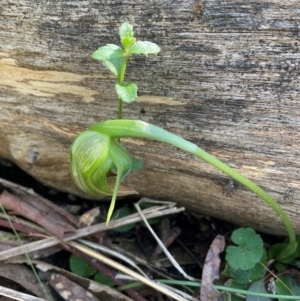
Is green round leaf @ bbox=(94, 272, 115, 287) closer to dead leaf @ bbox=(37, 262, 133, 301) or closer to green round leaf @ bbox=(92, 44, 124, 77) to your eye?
dead leaf @ bbox=(37, 262, 133, 301)

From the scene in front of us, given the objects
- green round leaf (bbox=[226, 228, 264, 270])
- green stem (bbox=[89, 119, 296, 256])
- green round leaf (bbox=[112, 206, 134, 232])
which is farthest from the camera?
green round leaf (bbox=[112, 206, 134, 232])

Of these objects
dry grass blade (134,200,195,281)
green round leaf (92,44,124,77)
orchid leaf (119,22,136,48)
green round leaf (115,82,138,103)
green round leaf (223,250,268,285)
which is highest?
orchid leaf (119,22,136,48)

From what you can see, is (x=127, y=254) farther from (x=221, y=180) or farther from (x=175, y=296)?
(x=221, y=180)

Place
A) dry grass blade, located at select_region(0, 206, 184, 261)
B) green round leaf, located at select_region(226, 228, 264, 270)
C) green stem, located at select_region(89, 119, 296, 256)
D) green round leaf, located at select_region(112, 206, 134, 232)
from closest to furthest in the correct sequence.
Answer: green stem, located at select_region(89, 119, 296, 256) < green round leaf, located at select_region(226, 228, 264, 270) < dry grass blade, located at select_region(0, 206, 184, 261) < green round leaf, located at select_region(112, 206, 134, 232)

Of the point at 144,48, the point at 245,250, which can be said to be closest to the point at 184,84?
the point at 144,48

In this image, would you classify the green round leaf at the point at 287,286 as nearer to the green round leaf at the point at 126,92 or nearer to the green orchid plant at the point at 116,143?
the green orchid plant at the point at 116,143

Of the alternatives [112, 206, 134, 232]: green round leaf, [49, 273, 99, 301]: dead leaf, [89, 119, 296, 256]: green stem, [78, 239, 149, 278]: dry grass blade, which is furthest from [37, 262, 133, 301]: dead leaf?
[89, 119, 296, 256]: green stem

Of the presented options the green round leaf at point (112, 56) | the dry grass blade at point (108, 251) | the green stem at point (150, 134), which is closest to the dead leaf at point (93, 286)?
the dry grass blade at point (108, 251)

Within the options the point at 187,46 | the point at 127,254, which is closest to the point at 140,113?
the point at 187,46

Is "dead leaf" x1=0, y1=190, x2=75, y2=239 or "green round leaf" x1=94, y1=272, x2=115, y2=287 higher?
"dead leaf" x1=0, y1=190, x2=75, y2=239
